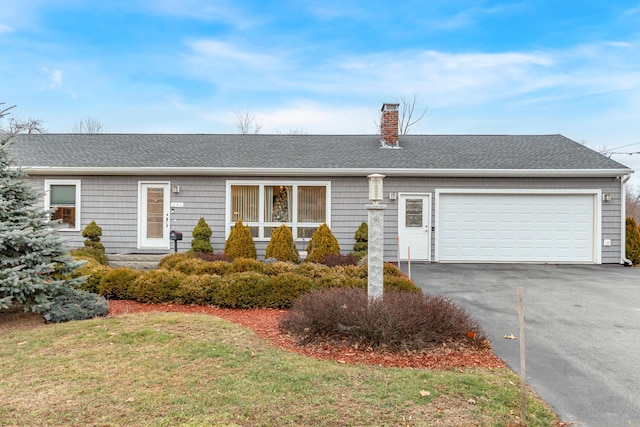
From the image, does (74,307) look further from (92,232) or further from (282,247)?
(92,232)

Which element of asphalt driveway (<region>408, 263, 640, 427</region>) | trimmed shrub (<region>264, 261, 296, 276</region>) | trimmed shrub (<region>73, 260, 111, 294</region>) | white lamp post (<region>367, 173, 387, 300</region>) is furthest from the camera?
trimmed shrub (<region>264, 261, 296, 276</region>)

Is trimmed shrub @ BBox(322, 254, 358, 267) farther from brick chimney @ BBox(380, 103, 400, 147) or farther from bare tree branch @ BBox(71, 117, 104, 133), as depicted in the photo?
bare tree branch @ BBox(71, 117, 104, 133)

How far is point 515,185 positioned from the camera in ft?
34.7

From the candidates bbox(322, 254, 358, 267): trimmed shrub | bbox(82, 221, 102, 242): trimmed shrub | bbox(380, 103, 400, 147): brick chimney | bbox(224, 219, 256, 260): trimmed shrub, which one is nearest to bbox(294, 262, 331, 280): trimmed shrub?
bbox(322, 254, 358, 267): trimmed shrub

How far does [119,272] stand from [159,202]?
189 inches

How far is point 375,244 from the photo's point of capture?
15.8 feet

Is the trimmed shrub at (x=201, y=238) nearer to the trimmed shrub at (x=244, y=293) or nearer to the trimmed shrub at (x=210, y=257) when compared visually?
the trimmed shrub at (x=210, y=257)

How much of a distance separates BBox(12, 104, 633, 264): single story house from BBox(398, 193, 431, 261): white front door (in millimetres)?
27

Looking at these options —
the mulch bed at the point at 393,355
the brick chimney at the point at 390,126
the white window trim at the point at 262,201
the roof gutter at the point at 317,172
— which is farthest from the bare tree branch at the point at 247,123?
the mulch bed at the point at 393,355

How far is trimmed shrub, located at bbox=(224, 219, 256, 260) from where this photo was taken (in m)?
9.75

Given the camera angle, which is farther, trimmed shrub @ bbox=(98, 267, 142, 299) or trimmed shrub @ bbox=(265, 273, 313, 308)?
trimmed shrub @ bbox=(98, 267, 142, 299)

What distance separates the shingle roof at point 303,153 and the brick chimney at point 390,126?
0.43 m

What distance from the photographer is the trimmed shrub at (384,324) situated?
4.00m

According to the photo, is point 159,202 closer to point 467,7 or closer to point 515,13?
point 467,7
